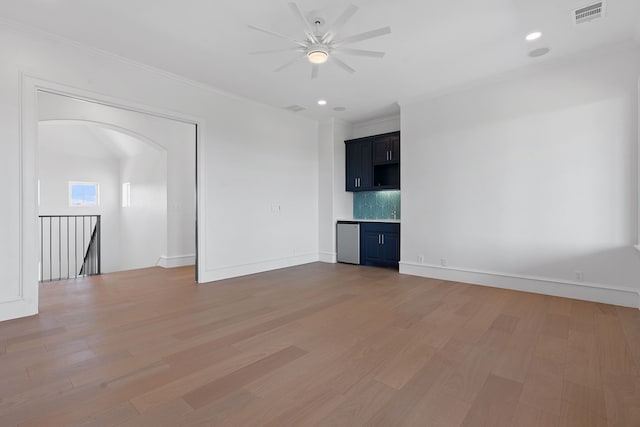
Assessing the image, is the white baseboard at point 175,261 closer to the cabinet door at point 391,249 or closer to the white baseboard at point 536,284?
the cabinet door at point 391,249

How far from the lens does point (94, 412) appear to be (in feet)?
5.49

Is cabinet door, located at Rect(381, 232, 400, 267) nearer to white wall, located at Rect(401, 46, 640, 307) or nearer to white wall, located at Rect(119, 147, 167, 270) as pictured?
white wall, located at Rect(401, 46, 640, 307)

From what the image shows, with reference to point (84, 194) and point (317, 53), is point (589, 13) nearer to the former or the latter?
point (317, 53)

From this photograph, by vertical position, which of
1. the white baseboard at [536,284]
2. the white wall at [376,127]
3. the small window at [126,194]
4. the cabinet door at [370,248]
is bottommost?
the white baseboard at [536,284]

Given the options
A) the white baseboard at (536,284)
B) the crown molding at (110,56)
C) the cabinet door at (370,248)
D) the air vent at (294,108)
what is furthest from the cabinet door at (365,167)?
the crown molding at (110,56)

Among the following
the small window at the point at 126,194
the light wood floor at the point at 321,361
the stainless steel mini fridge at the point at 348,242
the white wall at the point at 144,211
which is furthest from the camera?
the small window at the point at 126,194

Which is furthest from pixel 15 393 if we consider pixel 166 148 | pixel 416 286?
pixel 166 148

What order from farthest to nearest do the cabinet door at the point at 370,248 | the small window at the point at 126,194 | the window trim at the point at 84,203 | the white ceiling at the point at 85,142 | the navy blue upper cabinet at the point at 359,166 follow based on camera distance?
the window trim at the point at 84,203 → the small window at the point at 126,194 → the white ceiling at the point at 85,142 → the navy blue upper cabinet at the point at 359,166 → the cabinet door at the point at 370,248

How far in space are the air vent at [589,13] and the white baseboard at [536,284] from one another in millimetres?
2963

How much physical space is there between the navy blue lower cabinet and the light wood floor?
189cm

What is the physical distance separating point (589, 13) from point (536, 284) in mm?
3123

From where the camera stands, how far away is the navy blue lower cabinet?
5707 millimetres

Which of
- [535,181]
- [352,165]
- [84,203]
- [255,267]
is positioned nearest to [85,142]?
[84,203]

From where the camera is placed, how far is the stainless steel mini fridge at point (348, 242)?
6188mm
